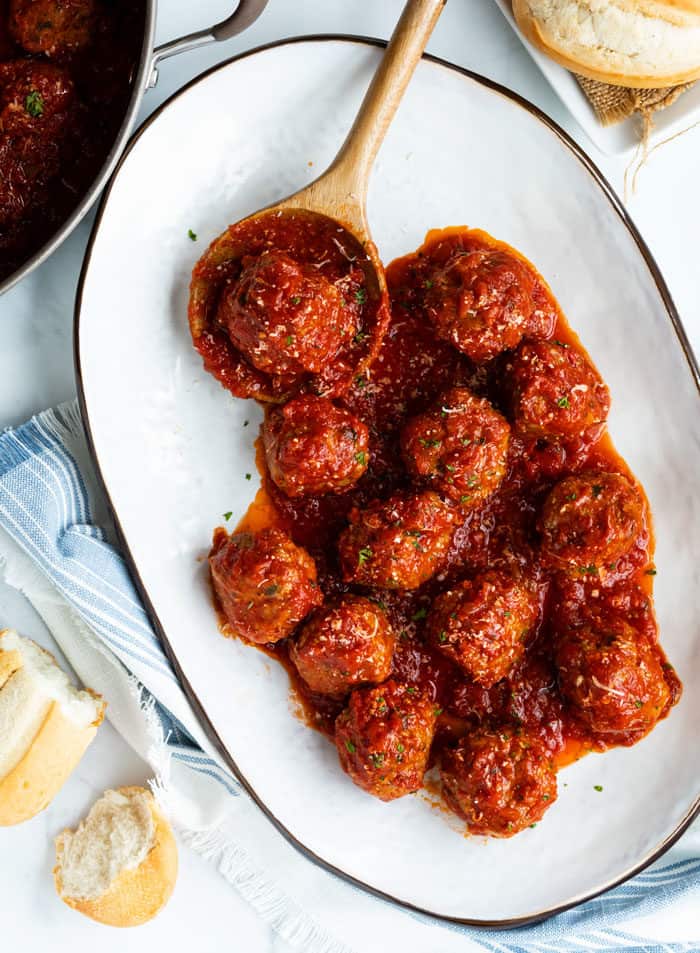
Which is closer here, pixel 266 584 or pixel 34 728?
pixel 266 584

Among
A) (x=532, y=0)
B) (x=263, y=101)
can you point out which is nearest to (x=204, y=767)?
(x=263, y=101)

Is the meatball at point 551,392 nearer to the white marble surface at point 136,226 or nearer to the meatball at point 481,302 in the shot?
the meatball at point 481,302

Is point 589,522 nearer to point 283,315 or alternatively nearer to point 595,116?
point 283,315

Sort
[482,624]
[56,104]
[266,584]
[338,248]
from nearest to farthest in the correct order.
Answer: [56,104] < [266,584] < [482,624] < [338,248]

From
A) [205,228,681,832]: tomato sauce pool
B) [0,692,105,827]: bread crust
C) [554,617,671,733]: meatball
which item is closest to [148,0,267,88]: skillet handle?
[205,228,681,832]: tomato sauce pool

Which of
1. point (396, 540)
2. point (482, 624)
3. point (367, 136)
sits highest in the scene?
point (367, 136)

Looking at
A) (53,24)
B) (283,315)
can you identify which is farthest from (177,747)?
(53,24)

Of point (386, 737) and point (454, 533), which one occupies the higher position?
point (454, 533)

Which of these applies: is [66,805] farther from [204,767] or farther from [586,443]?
[586,443]
